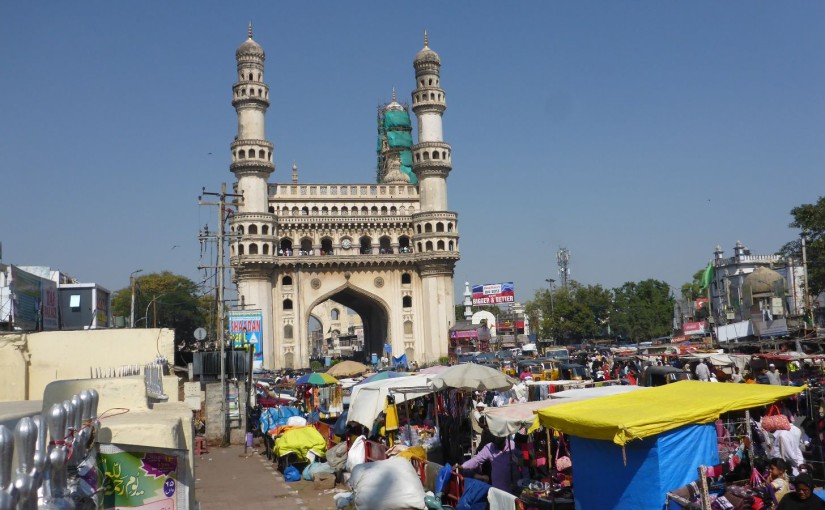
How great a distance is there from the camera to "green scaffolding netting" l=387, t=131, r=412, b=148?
6575 cm

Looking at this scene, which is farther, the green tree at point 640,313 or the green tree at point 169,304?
the green tree at point 640,313

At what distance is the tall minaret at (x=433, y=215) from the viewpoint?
48.4m

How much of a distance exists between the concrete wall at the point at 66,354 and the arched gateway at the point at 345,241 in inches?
1193

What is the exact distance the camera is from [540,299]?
7206cm

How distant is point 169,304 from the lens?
187 ft

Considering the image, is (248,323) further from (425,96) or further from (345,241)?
(425,96)

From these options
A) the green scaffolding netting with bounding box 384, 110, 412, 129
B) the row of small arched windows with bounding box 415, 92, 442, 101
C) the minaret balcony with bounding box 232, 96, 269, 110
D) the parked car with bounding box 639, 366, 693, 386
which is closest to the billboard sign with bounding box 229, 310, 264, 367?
the minaret balcony with bounding box 232, 96, 269, 110

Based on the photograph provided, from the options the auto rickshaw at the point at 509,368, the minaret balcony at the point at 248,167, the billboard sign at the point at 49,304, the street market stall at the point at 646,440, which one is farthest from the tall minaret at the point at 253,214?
the street market stall at the point at 646,440

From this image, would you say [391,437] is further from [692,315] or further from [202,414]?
[692,315]

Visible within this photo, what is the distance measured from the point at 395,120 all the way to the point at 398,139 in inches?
72.0

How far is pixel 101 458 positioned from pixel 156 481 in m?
0.40

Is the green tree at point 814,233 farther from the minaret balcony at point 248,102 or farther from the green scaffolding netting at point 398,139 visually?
the green scaffolding netting at point 398,139

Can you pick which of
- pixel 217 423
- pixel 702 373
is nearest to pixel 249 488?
pixel 217 423

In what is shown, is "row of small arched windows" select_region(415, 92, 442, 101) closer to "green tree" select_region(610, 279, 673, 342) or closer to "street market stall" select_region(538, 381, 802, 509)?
"green tree" select_region(610, 279, 673, 342)
